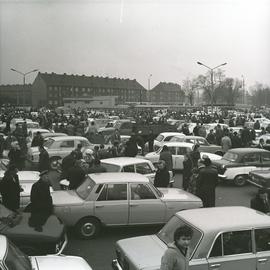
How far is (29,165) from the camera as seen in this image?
19.2m

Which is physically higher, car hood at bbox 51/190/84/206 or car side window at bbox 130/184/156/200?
car side window at bbox 130/184/156/200

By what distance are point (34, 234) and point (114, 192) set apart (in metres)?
2.39

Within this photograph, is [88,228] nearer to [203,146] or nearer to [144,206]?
[144,206]

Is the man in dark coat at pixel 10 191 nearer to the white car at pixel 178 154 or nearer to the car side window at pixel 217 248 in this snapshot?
the car side window at pixel 217 248

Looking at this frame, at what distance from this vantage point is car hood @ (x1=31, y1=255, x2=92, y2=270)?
6.04 m

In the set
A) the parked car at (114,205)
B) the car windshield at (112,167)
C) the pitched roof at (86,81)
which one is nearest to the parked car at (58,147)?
the car windshield at (112,167)

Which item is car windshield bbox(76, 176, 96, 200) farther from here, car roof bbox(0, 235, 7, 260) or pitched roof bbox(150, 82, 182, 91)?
pitched roof bbox(150, 82, 182, 91)

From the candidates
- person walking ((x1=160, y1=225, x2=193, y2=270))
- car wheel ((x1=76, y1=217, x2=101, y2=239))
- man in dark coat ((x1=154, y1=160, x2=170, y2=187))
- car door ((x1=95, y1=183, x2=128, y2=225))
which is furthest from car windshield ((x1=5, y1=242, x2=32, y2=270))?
man in dark coat ((x1=154, y1=160, x2=170, y2=187))

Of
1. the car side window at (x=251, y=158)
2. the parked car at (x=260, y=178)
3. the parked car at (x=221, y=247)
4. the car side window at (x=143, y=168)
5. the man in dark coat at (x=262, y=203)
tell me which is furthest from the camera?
the car side window at (x=251, y=158)

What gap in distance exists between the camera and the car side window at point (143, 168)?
12766mm

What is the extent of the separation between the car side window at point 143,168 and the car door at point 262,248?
6.50 meters

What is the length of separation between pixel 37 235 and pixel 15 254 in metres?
1.65

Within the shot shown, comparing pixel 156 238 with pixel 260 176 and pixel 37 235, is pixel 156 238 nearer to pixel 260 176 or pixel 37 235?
pixel 37 235

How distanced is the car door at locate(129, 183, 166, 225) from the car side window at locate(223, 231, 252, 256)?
3.46 metres
